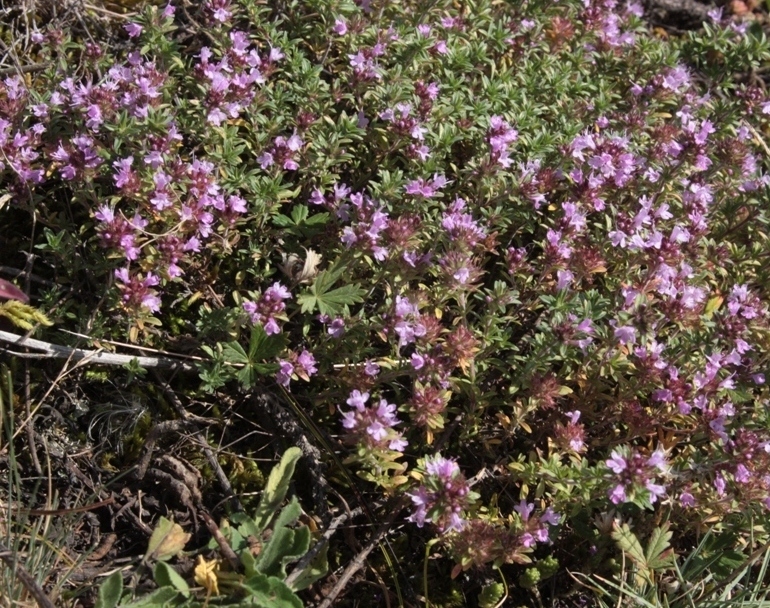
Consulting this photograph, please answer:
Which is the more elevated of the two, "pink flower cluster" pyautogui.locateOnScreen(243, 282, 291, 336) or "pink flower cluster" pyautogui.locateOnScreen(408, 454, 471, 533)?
"pink flower cluster" pyautogui.locateOnScreen(243, 282, 291, 336)

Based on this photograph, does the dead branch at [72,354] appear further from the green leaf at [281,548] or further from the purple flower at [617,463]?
the purple flower at [617,463]

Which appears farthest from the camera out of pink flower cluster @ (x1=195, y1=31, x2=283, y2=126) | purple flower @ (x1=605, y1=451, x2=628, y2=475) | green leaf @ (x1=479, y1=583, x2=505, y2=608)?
pink flower cluster @ (x1=195, y1=31, x2=283, y2=126)

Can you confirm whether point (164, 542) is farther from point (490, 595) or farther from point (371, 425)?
point (490, 595)

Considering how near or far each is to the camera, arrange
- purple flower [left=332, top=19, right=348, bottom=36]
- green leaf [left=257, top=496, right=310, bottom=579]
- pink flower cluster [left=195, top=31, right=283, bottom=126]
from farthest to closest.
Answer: purple flower [left=332, top=19, right=348, bottom=36]
pink flower cluster [left=195, top=31, right=283, bottom=126]
green leaf [left=257, top=496, right=310, bottom=579]

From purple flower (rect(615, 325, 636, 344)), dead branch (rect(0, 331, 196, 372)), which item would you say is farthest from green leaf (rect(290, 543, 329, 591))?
purple flower (rect(615, 325, 636, 344))

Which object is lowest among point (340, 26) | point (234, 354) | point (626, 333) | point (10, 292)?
point (234, 354)

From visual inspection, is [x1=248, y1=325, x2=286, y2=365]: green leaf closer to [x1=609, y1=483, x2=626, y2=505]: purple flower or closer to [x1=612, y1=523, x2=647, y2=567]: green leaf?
[x1=609, y1=483, x2=626, y2=505]: purple flower

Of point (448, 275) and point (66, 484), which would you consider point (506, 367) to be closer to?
point (448, 275)

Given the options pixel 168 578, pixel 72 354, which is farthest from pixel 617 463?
pixel 72 354
